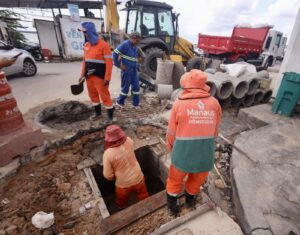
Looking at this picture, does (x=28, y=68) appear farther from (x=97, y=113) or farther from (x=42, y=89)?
(x=97, y=113)

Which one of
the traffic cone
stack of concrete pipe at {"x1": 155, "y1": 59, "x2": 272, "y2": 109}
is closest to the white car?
the traffic cone

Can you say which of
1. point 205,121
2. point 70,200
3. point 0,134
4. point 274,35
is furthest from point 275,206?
point 274,35

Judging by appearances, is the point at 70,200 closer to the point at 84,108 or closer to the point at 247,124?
the point at 84,108

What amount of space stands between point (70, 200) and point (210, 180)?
5.76 ft

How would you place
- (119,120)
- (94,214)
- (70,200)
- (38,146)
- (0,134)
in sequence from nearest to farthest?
(94,214) → (70,200) → (0,134) → (38,146) → (119,120)

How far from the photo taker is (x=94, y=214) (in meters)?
1.98

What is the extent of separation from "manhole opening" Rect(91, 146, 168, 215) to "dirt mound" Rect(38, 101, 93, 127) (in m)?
1.48

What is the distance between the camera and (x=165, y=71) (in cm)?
525

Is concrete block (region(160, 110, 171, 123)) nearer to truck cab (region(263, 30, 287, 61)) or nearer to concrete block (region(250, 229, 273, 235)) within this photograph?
concrete block (region(250, 229, 273, 235))

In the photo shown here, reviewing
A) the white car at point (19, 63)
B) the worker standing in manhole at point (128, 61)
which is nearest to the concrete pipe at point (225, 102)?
the worker standing in manhole at point (128, 61)

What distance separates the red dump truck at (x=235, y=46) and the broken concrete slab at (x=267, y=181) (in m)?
7.02

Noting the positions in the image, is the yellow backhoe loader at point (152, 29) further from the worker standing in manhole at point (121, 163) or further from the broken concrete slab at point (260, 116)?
the worker standing in manhole at point (121, 163)

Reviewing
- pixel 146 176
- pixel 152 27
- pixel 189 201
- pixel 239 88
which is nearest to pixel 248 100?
pixel 239 88

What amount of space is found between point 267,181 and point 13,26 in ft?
53.5
